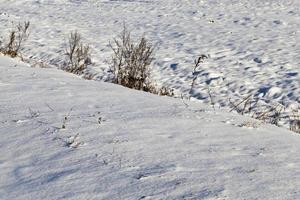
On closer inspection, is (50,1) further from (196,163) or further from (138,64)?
(196,163)

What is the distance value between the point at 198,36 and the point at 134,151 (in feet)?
36.6

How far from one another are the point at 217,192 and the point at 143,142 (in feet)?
3.53

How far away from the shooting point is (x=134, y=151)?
3984 millimetres

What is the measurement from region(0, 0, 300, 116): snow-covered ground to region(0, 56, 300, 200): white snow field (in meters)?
3.74

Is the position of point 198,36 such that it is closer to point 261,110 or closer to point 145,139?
point 261,110

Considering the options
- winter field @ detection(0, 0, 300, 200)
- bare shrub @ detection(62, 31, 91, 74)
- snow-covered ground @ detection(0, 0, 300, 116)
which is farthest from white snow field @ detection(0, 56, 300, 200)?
bare shrub @ detection(62, 31, 91, 74)

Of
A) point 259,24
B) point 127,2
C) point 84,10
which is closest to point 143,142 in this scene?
point 259,24

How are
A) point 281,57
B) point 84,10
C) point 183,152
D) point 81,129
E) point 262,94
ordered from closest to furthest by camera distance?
point 183,152 → point 81,129 → point 262,94 → point 281,57 → point 84,10

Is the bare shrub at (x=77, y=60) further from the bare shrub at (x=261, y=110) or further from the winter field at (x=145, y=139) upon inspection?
the bare shrub at (x=261, y=110)

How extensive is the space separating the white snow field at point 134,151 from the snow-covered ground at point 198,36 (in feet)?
12.3

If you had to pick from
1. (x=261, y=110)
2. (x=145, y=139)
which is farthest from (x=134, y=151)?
(x=261, y=110)

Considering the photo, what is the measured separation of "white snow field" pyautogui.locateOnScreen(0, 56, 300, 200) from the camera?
3318 mm

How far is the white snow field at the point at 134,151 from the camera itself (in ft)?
10.9

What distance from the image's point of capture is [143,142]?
420 centimetres
